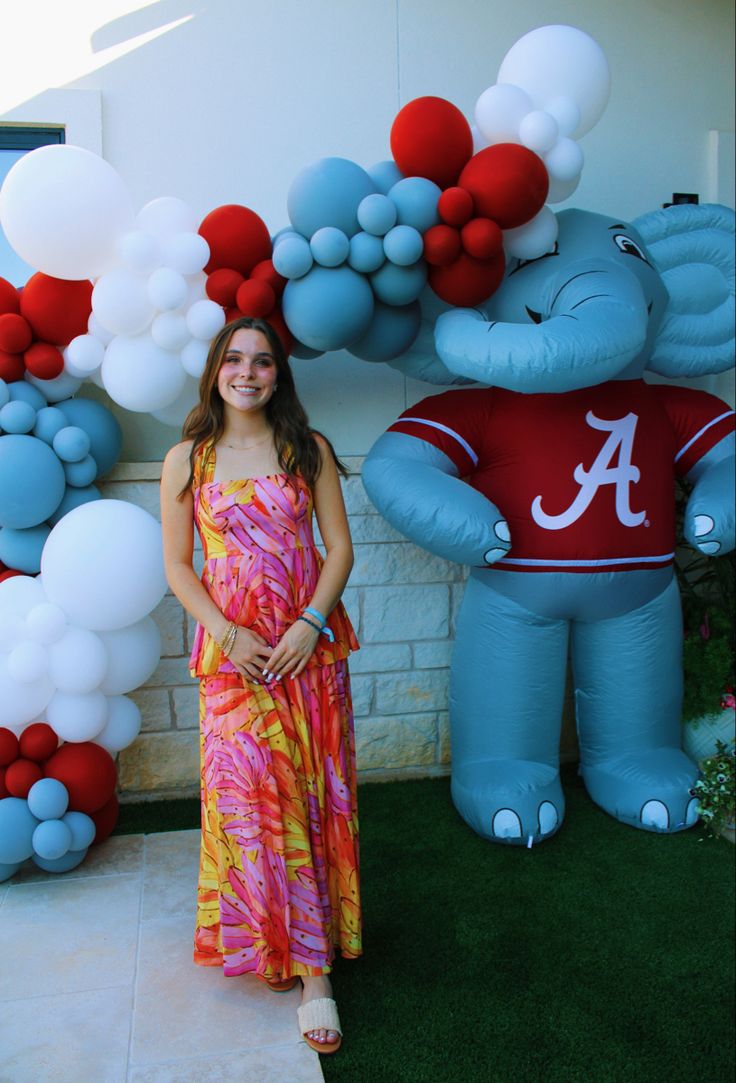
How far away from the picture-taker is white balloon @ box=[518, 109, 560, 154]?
2.66m

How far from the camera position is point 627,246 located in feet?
10.00

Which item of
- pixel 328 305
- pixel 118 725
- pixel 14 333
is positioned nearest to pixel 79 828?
pixel 118 725

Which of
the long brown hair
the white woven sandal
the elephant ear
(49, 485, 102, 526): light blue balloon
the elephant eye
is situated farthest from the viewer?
the elephant ear

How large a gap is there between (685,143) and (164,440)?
2355mm

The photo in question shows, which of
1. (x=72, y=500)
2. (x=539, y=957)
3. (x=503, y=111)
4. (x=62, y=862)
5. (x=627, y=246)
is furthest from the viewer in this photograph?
(x=627, y=246)

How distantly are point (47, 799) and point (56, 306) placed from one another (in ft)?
4.60

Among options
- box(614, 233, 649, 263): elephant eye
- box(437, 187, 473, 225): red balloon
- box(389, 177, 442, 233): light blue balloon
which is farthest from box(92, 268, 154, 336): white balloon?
box(614, 233, 649, 263): elephant eye

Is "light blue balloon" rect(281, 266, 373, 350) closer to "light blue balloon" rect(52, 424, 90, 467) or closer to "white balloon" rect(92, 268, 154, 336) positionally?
"white balloon" rect(92, 268, 154, 336)

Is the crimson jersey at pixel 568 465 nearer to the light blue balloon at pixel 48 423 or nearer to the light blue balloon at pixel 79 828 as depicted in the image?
the light blue balloon at pixel 48 423

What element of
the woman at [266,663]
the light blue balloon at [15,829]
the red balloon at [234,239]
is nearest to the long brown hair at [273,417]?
the woman at [266,663]

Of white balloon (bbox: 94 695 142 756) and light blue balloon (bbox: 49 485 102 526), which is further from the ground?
light blue balloon (bbox: 49 485 102 526)

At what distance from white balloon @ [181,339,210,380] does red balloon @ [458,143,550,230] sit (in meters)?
0.87

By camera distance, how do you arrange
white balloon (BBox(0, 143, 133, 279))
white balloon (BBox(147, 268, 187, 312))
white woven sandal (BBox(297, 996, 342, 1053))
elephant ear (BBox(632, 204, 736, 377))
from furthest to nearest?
elephant ear (BBox(632, 204, 736, 377)), white balloon (BBox(147, 268, 187, 312)), white balloon (BBox(0, 143, 133, 279)), white woven sandal (BBox(297, 996, 342, 1053))

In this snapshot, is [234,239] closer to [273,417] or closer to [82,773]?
[273,417]
